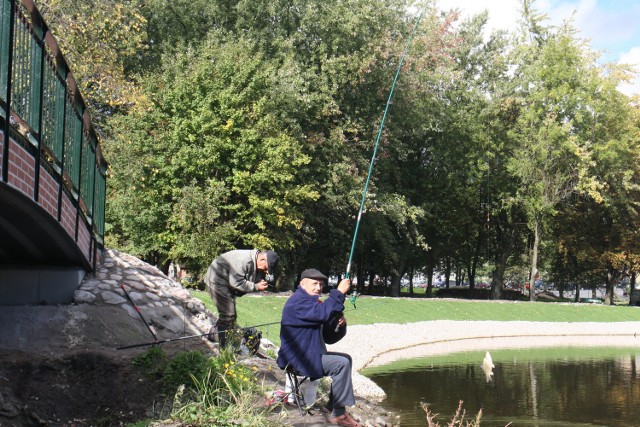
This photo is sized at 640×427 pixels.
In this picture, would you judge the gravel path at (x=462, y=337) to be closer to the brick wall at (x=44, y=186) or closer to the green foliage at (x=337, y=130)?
the green foliage at (x=337, y=130)

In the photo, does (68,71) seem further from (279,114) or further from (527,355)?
(279,114)

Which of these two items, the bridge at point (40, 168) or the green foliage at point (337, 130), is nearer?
the bridge at point (40, 168)

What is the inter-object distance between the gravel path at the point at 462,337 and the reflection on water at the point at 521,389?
4.89ft

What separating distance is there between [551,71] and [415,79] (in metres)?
12.8

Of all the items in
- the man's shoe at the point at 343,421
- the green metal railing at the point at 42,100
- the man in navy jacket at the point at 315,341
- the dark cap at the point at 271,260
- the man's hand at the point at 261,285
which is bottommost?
the man's shoe at the point at 343,421

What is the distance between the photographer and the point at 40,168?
782 centimetres

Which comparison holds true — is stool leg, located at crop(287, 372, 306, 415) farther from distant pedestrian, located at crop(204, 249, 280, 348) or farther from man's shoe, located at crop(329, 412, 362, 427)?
distant pedestrian, located at crop(204, 249, 280, 348)

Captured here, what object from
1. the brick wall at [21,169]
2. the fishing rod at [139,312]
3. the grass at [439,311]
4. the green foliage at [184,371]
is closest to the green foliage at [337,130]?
the grass at [439,311]

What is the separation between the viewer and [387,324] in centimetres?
2733

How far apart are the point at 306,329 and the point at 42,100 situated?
3.55 m

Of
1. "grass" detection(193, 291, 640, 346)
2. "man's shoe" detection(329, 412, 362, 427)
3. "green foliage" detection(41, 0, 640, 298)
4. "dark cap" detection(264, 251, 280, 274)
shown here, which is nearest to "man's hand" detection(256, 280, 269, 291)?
"dark cap" detection(264, 251, 280, 274)

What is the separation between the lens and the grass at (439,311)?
23922mm

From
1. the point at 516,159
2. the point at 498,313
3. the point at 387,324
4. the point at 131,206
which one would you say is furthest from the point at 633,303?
the point at 131,206

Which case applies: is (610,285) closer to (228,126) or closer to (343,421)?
(228,126)
